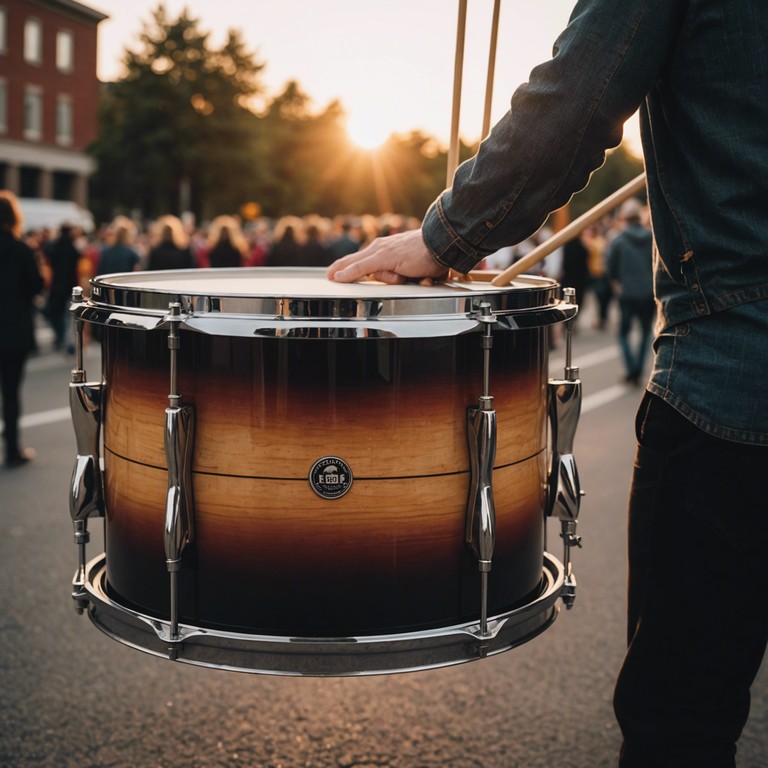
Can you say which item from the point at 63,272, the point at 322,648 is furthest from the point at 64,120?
the point at 322,648

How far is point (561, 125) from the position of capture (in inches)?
63.0

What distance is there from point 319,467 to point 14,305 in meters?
6.48

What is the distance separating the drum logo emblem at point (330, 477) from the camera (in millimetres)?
1811

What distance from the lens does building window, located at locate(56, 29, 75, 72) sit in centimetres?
4988

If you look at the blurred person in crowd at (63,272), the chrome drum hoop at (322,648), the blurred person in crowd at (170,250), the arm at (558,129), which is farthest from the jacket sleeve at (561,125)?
the blurred person in crowd at (63,272)

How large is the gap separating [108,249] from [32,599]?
30.8 feet

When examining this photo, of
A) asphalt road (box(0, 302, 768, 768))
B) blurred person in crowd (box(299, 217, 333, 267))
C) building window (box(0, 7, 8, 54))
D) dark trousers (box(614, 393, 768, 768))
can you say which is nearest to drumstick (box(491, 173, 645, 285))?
dark trousers (box(614, 393, 768, 768))

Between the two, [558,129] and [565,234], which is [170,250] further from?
[558,129]

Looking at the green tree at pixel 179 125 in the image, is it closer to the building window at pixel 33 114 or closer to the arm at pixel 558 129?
the building window at pixel 33 114

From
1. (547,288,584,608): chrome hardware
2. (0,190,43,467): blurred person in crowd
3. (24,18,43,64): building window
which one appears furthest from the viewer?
(24,18,43,64): building window

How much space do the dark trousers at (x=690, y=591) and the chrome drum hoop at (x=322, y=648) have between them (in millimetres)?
276

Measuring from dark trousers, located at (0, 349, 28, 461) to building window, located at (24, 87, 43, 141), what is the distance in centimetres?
4514

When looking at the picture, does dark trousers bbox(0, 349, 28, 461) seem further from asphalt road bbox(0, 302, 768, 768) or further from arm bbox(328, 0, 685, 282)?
arm bbox(328, 0, 685, 282)

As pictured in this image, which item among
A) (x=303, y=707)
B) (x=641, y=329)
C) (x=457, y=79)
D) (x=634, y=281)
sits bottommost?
(x=303, y=707)
